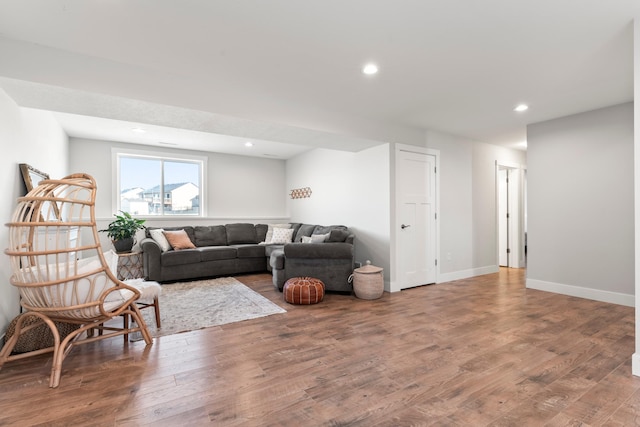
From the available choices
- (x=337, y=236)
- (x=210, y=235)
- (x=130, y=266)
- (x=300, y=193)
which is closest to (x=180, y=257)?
(x=130, y=266)

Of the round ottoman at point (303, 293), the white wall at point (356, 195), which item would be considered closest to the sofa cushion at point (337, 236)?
the white wall at point (356, 195)

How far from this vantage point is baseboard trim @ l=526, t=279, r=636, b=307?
3.55m

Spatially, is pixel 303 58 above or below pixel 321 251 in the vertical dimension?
above

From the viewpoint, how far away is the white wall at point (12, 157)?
2.36m

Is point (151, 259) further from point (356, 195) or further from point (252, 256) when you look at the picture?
point (356, 195)

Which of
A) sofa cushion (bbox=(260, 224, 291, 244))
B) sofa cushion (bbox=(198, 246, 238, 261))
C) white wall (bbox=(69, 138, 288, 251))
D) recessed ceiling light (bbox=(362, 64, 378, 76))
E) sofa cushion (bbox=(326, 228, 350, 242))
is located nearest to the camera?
recessed ceiling light (bbox=(362, 64, 378, 76))

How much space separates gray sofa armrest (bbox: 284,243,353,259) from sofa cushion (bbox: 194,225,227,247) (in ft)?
7.83

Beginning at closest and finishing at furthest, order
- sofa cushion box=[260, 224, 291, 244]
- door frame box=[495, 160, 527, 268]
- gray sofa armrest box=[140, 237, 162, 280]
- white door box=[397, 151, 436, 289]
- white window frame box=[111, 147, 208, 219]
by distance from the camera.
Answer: white door box=[397, 151, 436, 289], gray sofa armrest box=[140, 237, 162, 280], white window frame box=[111, 147, 208, 219], door frame box=[495, 160, 527, 268], sofa cushion box=[260, 224, 291, 244]

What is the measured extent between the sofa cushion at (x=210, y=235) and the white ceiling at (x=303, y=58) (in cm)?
305

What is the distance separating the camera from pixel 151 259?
15.5 ft

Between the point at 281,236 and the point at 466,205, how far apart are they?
3517mm

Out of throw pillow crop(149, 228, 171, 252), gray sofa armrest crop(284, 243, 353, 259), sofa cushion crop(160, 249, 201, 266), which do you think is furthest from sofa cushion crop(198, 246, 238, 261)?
gray sofa armrest crop(284, 243, 353, 259)

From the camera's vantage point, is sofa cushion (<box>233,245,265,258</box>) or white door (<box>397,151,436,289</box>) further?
sofa cushion (<box>233,245,265,258</box>)

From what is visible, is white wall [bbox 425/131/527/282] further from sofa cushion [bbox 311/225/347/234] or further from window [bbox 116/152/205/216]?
window [bbox 116/152/205/216]
